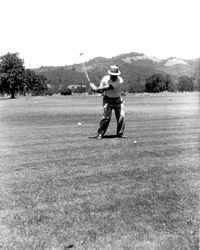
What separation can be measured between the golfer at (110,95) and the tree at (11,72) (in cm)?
9175

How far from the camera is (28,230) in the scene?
5.29m

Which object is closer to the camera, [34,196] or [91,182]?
[34,196]

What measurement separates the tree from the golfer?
301 feet

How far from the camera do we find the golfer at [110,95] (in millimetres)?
14102

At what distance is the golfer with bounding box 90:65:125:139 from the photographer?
14.1 m

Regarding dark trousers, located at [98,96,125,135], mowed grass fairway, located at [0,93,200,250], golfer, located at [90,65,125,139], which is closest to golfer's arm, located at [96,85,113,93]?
golfer, located at [90,65,125,139]

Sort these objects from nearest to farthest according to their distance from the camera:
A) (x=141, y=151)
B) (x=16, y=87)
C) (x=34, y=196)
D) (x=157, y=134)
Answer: (x=34, y=196) → (x=141, y=151) → (x=157, y=134) → (x=16, y=87)

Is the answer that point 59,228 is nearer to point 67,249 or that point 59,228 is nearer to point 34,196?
point 67,249

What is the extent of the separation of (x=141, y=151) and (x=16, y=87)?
324 feet

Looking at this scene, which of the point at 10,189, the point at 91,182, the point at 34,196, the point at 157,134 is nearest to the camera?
the point at 34,196

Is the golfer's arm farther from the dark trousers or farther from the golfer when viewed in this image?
the dark trousers

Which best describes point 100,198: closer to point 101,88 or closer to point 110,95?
point 101,88

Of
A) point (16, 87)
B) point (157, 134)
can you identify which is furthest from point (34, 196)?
point (16, 87)

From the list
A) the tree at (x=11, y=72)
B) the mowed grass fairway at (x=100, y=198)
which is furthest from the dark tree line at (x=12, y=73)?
the mowed grass fairway at (x=100, y=198)
